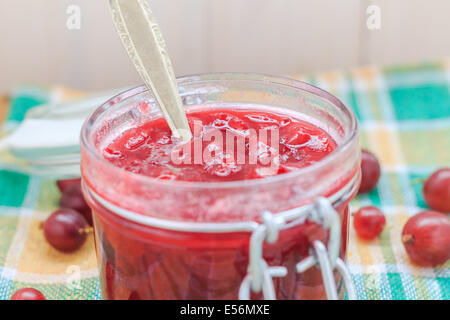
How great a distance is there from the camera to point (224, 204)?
27.4 inches

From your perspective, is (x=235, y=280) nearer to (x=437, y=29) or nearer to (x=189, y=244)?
(x=189, y=244)

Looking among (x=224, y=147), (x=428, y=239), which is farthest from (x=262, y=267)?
(x=428, y=239)

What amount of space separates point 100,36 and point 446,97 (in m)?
0.98

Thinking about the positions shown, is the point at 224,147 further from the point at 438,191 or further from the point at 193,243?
the point at 438,191

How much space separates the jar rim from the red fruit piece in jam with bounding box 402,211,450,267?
36cm

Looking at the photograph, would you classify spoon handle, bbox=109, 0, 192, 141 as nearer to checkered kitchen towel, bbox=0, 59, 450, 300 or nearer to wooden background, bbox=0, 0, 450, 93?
checkered kitchen towel, bbox=0, 59, 450, 300

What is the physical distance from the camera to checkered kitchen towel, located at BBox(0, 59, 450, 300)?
111 cm

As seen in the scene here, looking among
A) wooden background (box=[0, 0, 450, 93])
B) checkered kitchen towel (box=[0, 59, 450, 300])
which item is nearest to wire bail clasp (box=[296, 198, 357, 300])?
checkered kitchen towel (box=[0, 59, 450, 300])

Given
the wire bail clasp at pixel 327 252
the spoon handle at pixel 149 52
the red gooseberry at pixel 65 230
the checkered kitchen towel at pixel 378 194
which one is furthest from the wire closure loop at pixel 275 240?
the red gooseberry at pixel 65 230

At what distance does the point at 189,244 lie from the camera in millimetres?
712

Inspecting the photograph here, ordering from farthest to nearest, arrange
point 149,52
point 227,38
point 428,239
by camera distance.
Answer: point 227,38 → point 428,239 → point 149,52

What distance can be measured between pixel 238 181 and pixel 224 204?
2.1 inches

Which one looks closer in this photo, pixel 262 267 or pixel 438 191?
pixel 262 267
